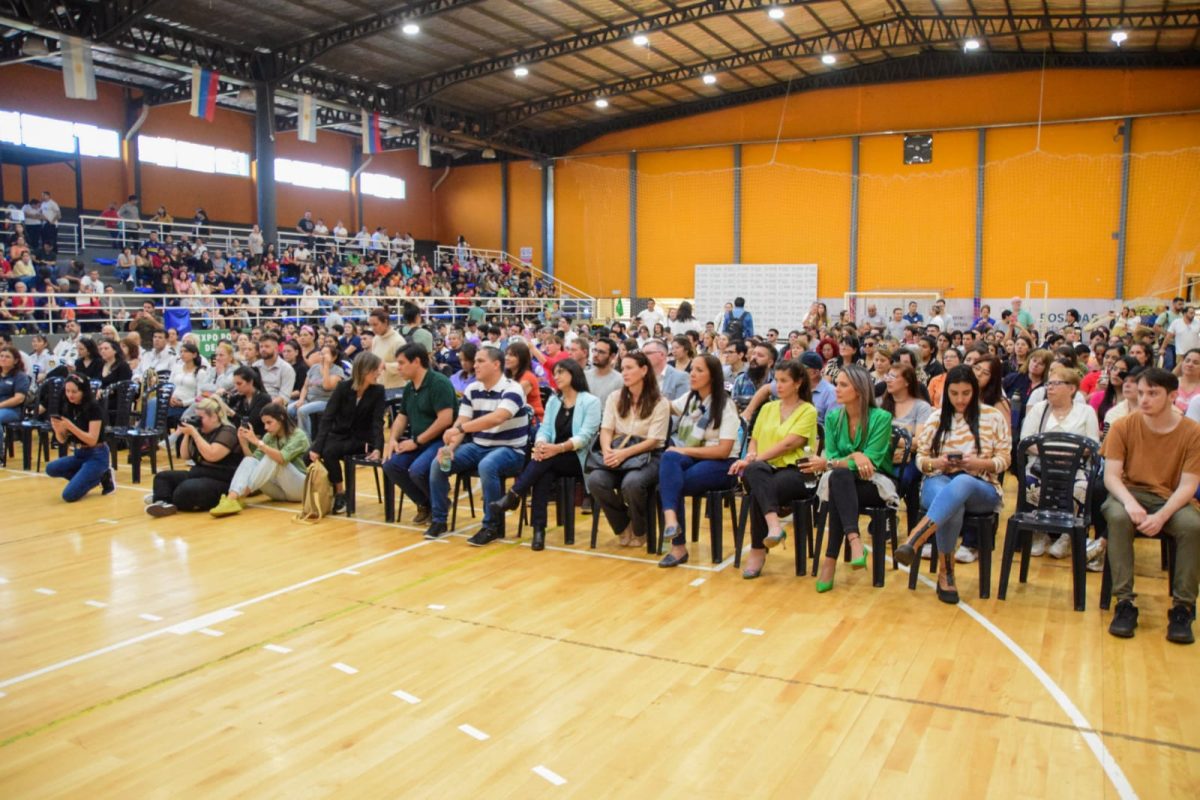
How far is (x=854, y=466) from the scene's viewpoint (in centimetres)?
452

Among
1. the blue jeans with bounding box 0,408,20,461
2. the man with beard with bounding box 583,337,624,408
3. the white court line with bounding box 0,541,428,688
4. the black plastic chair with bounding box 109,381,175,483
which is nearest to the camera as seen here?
the white court line with bounding box 0,541,428,688

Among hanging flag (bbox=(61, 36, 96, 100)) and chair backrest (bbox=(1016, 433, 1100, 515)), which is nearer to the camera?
chair backrest (bbox=(1016, 433, 1100, 515))

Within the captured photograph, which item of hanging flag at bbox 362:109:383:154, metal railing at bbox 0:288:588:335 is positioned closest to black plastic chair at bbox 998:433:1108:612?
metal railing at bbox 0:288:588:335

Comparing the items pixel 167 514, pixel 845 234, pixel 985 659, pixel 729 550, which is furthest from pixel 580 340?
pixel 845 234

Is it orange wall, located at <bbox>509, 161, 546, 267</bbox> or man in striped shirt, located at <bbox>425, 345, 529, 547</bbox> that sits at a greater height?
orange wall, located at <bbox>509, 161, 546, 267</bbox>

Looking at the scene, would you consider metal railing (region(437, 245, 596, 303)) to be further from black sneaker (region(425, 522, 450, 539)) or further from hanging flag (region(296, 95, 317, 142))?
black sneaker (region(425, 522, 450, 539))

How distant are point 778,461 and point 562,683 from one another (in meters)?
1.92

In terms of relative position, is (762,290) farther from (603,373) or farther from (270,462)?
(270,462)

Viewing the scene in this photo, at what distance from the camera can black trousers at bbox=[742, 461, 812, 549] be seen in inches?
185

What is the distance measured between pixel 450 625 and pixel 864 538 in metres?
2.82

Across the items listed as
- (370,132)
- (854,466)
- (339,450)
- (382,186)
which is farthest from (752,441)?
(382,186)

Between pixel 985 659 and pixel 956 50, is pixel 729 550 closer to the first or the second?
pixel 985 659

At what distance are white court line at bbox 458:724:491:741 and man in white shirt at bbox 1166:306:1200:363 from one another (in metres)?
11.1

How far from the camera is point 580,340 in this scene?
300 inches
